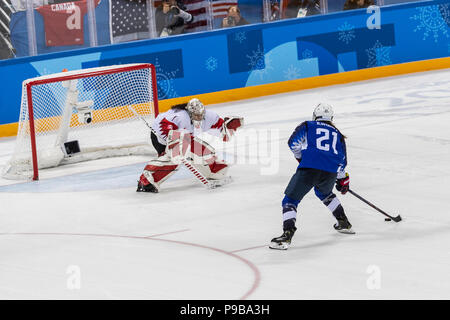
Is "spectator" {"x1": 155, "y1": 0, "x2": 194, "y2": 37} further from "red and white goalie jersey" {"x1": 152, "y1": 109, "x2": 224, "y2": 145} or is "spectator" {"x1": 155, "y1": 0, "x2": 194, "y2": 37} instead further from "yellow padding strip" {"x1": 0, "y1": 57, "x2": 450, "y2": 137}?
"red and white goalie jersey" {"x1": 152, "y1": 109, "x2": 224, "y2": 145}

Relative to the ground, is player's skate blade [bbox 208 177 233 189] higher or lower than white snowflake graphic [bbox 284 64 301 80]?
lower

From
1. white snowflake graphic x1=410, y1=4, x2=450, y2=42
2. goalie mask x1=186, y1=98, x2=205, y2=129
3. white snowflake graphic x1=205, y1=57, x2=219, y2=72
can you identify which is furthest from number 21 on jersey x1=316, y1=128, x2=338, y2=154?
white snowflake graphic x1=410, y1=4, x2=450, y2=42

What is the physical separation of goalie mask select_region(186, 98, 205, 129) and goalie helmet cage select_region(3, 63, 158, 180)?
155 centimetres

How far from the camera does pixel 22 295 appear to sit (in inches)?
203

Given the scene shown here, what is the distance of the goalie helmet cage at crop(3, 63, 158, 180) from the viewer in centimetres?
971

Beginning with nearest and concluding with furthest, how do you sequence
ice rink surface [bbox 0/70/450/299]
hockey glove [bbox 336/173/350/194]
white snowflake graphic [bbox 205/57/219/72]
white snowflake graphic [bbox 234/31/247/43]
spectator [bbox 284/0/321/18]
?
1. ice rink surface [bbox 0/70/450/299]
2. hockey glove [bbox 336/173/350/194]
3. white snowflake graphic [bbox 205/57/219/72]
4. white snowflake graphic [bbox 234/31/247/43]
5. spectator [bbox 284/0/321/18]

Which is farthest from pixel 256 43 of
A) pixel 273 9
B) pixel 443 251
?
pixel 443 251

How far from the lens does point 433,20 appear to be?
1511cm

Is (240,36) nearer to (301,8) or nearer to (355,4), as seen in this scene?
(301,8)

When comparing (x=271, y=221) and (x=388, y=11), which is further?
(x=388, y=11)

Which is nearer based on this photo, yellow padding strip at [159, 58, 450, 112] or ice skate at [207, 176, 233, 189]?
ice skate at [207, 176, 233, 189]

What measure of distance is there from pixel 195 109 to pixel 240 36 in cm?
598

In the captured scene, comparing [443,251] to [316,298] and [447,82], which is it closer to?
[316,298]

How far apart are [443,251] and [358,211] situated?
1.32 meters
